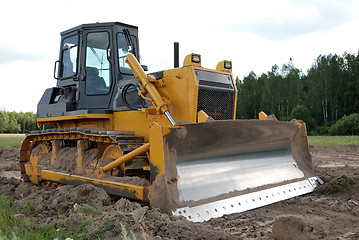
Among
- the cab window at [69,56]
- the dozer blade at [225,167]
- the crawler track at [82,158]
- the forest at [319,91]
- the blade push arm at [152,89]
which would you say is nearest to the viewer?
the dozer blade at [225,167]

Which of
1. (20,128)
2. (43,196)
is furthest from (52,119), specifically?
(20,128)

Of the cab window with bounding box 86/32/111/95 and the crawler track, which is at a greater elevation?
the cab window with bounding box 86/32/111/95

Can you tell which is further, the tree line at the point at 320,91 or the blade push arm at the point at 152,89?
the tree line at the point at 320,91

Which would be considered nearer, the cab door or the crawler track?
the crawler track

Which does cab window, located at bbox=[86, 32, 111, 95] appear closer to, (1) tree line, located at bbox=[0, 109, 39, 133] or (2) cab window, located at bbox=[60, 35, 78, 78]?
(2) cab window, located at bbox=[60, 35, 78, 78]

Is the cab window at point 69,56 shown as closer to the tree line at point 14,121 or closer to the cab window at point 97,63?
the cab window at point 97,63

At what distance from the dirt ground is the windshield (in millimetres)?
2405

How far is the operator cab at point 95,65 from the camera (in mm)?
6141

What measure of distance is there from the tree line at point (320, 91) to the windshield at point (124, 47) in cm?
4105

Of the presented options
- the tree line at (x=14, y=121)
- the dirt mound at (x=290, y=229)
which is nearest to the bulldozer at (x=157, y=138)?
the dirt mound at (x=290, y=229)

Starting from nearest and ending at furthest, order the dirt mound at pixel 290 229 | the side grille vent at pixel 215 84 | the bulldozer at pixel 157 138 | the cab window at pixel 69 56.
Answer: the dirt mound at pixel 290 229, the bulldozer at pixel 157 138, the side grille vent at pixel 215 84, the cab window at pixel 69 56

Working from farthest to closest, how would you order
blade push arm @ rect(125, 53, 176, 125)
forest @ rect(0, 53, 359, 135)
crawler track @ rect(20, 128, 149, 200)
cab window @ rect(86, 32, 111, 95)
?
forest @ rect(0, 53, 359, 135)
cab window @ rect(86, 32, 111, 95)
blade push arm @ rect(125, 53, 176, 125)
crawler track @ rect(20, 128, 149, 200)

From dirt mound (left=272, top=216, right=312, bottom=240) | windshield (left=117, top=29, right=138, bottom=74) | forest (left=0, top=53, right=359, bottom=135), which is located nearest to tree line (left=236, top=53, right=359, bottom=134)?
forest (left=0, top=53, right=359, bottom=135)

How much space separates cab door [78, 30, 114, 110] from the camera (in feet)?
20.3
